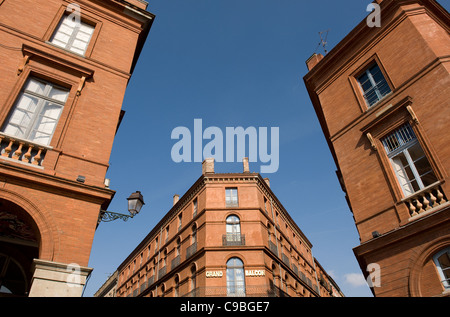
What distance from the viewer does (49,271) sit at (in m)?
5.43

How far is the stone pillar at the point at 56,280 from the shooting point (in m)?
5.27

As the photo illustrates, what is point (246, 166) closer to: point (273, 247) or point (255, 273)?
point (273, 247)

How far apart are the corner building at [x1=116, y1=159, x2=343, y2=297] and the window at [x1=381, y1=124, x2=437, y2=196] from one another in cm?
1307

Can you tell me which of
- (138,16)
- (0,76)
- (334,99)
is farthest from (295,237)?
(0,76)

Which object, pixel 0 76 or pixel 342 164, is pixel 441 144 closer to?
pixel 342 164

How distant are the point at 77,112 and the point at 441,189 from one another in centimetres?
973

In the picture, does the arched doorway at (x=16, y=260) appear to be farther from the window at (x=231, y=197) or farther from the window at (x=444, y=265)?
the window at (x=231, y=197)

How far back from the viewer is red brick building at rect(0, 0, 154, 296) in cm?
592

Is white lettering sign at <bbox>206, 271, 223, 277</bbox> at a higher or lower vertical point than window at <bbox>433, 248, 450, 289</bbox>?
higher

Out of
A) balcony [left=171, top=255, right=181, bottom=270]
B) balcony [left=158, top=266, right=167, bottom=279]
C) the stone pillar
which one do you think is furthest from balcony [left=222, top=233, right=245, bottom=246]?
the stone pillar

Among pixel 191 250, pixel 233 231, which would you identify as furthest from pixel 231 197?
pixel 191 250

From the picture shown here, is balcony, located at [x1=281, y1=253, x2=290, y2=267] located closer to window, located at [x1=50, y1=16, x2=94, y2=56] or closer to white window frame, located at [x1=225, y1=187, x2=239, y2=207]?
white window frame, located at [x1=225, y1=187, x2=239, y2=207]

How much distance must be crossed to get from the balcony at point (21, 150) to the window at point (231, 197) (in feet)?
56.8

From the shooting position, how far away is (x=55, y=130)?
7.30 meters
